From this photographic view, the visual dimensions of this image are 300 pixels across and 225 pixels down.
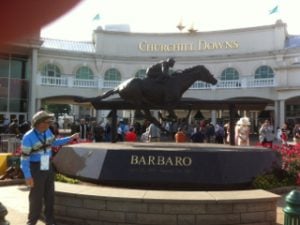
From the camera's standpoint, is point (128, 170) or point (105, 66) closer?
point (128, 170)

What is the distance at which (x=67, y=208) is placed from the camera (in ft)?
25.6

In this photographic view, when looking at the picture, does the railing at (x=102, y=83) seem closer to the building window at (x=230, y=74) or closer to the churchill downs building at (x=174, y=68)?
the churchill downs building at (x=174, y=68)

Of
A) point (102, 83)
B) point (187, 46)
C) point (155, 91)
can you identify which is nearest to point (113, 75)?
point (102, 83)

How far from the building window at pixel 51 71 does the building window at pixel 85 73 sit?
2.14 metres

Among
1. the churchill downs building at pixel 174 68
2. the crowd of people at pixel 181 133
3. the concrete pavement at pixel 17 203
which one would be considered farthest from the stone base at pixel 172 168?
the churchill downs building at pixel 174 68

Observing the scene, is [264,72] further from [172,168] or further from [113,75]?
[172,168]

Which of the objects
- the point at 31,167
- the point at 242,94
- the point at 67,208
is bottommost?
the point at 67,208

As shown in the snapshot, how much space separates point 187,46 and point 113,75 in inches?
319

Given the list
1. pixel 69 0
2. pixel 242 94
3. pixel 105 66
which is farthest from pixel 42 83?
pixel 69 0

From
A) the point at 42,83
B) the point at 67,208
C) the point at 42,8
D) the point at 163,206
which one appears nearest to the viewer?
the point at 42,8

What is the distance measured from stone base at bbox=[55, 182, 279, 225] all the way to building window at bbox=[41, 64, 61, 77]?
3669cm

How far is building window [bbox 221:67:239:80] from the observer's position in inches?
1793

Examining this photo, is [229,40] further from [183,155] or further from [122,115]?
[183,155]

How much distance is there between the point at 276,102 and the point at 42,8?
42.8 metres
